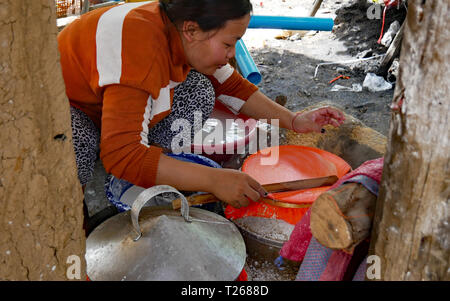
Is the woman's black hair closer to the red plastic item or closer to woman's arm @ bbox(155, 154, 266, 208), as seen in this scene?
woman's arm @ bbox(155, 154, 266, 208)

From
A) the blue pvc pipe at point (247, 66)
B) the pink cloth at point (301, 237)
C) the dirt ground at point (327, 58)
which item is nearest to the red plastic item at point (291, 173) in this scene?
the pink cloth at point (301, 237)

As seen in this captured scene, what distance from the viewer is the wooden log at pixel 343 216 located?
1.16 m

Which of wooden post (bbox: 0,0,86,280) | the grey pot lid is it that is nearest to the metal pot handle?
the grey pot lid

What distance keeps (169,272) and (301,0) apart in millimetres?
6586

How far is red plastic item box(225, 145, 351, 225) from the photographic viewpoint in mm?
1912

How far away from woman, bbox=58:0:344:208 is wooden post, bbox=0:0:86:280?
0.67 metres

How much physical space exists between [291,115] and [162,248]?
1381 mm

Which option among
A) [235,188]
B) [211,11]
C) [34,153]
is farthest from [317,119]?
[34,153]

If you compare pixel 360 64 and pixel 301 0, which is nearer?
pixel 360 64

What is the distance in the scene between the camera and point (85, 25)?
1.99 m

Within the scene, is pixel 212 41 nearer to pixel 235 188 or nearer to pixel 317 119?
pixel 235 188

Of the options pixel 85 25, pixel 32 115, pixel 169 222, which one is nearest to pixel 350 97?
pixel 85 25

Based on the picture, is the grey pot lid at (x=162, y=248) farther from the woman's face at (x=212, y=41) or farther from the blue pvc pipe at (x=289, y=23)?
the blue pvc pipe at (x=289, y=23)

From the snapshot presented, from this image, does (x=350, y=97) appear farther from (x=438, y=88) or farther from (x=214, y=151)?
(x=438, y=88)
